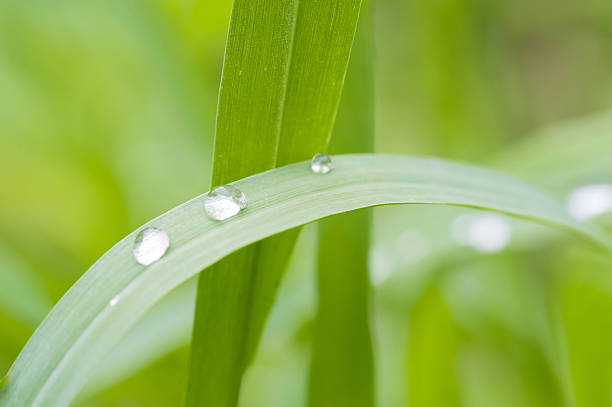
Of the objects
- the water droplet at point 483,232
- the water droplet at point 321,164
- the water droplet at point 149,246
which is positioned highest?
the water droplet at point 483,232

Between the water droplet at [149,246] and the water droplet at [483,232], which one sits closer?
the water droplet at [149,246]

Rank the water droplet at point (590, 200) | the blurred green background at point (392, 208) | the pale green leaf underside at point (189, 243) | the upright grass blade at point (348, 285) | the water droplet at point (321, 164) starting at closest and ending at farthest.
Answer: the pale green leaf underside at point (189, 243)
the water droplet at point (321, 164)
the upright grass blade at point (348, 285)
the water droplet at point (590, 200)
the blurred green background at point (392, 208)

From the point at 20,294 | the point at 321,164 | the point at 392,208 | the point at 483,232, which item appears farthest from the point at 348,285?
the point at 392,208

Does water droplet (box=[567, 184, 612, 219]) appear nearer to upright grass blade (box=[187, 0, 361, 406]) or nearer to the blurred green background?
the blurred green background

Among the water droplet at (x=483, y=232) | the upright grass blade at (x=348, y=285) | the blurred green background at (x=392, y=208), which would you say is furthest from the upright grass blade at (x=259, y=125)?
the water droplet at (x=483, y=232)

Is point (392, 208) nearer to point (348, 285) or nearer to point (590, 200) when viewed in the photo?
point (590, 200)

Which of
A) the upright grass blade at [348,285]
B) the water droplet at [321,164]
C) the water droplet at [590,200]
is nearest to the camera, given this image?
the water droplet at [321,164]

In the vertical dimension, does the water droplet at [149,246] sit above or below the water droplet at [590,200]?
below

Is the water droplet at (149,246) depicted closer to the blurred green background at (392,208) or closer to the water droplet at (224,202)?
the water droplet at (224,202)
